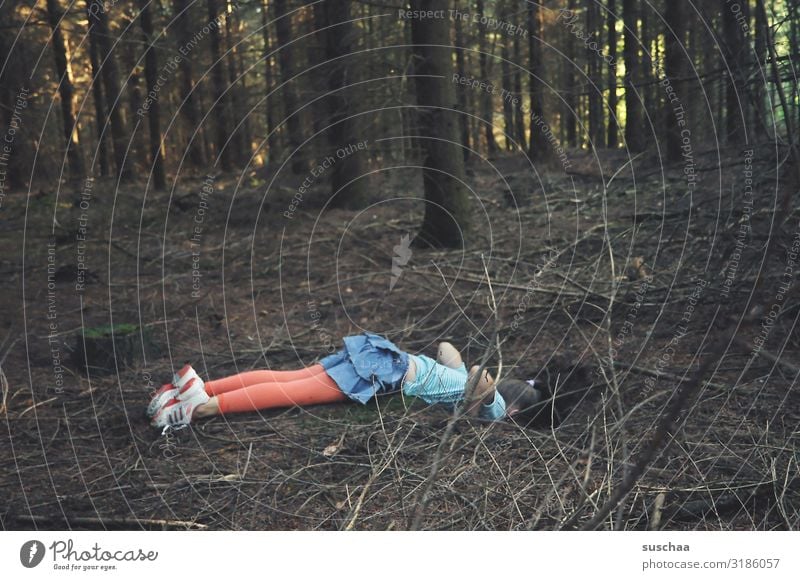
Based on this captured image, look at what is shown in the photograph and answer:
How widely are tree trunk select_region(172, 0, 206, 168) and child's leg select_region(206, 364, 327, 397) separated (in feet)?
4.05

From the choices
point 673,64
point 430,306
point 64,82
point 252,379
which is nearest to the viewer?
point 252,379

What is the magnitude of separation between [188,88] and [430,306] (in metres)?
8.24

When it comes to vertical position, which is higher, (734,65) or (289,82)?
(289,82)

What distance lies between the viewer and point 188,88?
12312 mm

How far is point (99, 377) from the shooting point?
4.47 metres

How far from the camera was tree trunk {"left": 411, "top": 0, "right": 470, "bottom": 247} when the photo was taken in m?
6.71

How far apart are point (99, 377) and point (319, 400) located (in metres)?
1.39

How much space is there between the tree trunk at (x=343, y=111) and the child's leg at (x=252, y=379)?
3818 millimetres

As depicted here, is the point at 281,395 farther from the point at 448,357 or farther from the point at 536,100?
the point at 536,100

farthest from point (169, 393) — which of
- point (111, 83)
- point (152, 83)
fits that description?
point (111, 83)

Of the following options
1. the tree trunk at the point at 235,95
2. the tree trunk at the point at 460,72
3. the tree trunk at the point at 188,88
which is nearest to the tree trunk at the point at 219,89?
the tree trunk at the point at 235,95

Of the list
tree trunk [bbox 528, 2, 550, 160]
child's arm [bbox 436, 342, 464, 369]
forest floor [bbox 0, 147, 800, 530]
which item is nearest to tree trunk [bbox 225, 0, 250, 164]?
forest floor [bbox 0, 147, 800, 530]

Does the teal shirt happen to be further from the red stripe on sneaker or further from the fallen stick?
the fallen stick

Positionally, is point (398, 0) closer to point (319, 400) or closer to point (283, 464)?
point (319, 400)
